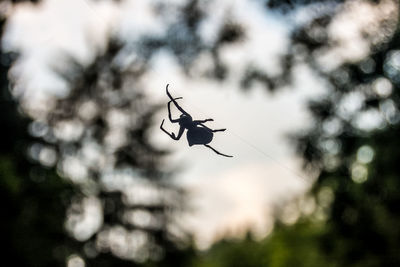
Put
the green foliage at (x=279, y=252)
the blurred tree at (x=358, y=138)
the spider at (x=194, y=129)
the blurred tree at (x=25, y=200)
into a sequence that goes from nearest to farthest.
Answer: the spider at (x=194, y=129), the blurred tree at (x=358, y=138), the blurred tree at (x=25, y=200), the green foliage at (x=279, y=252)

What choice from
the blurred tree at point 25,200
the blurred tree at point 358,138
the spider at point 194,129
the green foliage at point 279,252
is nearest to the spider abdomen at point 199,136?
the spider at point 194,129

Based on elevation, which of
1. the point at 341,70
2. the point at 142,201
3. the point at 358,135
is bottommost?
the point at 358,135

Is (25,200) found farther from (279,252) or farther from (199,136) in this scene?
(279,252)

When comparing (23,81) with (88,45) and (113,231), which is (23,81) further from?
(113,231)

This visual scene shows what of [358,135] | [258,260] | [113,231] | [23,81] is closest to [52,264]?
[113,231]

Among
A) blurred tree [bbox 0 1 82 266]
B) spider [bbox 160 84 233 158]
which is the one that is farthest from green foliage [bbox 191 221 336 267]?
spider [bbox 160 84 233 158]

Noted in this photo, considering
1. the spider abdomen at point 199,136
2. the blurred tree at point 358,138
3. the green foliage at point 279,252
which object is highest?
the green foliage at point 279,252

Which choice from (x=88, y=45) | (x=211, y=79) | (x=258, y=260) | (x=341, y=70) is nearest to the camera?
(x=341, y=70)

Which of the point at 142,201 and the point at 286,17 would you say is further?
the point at 142,201

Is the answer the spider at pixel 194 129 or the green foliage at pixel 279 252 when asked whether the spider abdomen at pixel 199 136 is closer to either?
the spider at pixel 194 129
